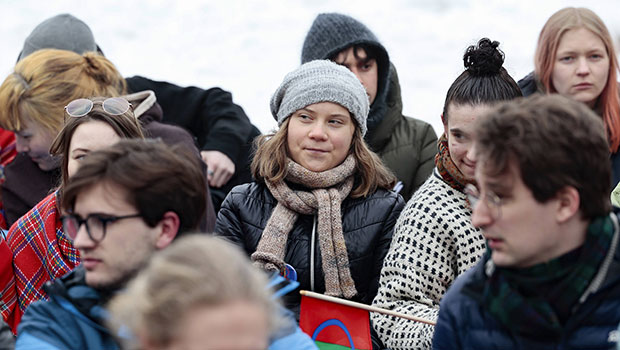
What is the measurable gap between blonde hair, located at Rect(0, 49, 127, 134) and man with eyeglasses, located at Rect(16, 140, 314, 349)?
6.09ft

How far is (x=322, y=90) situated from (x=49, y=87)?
1.43 meters

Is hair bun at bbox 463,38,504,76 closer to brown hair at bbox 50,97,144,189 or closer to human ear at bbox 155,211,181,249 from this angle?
brown hair at bbox 50,97,144,189

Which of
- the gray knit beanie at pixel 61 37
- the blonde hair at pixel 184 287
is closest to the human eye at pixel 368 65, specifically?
the gray knit beanie at pixel 61 37

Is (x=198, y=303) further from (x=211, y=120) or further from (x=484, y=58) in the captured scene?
(x=211, y=120)

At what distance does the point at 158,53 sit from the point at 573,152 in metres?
6.72

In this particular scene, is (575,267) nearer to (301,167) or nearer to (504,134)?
(504,134)

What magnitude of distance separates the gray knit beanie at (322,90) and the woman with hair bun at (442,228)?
46 centimetres

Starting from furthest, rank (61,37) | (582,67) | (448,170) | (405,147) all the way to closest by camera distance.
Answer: (61,37), (405,147), (582,67), (448,170)

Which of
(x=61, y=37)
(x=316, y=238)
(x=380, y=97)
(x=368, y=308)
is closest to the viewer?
(x=368, y=308)

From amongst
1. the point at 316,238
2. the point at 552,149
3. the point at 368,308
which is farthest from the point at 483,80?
the point at 552,149

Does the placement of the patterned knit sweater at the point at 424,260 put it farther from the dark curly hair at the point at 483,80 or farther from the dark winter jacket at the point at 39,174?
the dark winter jacket at the point at 39,174

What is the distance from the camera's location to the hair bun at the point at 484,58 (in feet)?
11.9

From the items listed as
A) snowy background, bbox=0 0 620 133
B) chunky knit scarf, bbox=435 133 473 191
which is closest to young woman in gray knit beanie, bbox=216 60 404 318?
chunky knit scarf, bbox=435 133 473 191

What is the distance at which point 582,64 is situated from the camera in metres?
4.38
